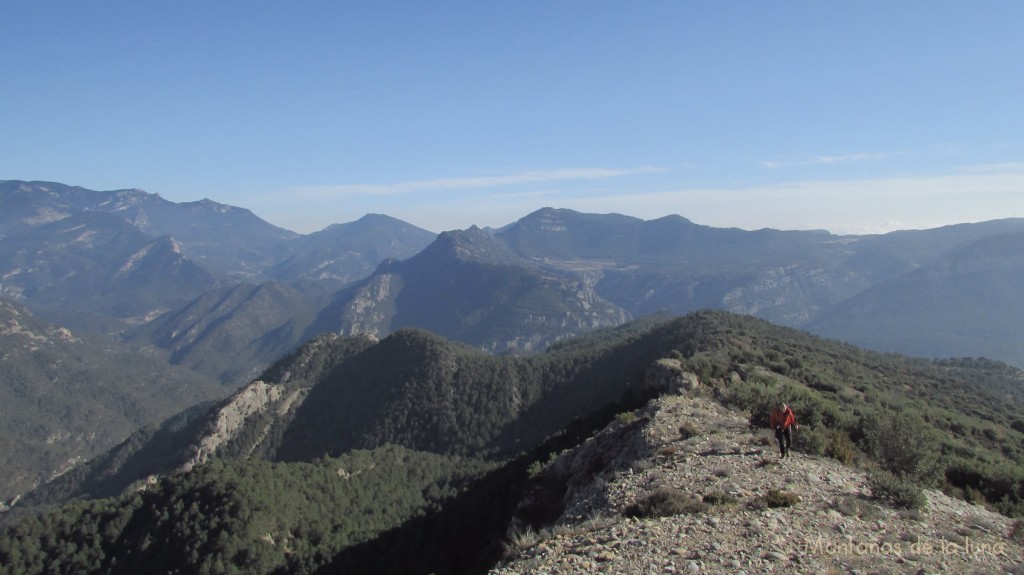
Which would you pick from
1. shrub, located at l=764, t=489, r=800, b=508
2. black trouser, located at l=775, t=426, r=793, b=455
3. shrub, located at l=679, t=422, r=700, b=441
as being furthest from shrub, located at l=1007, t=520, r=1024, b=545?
shrub, located at l=679, t=422, r=700, b=441

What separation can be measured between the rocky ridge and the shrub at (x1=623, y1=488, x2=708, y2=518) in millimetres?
106

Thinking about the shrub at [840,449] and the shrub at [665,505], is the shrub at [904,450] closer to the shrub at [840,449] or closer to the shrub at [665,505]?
the shrub at [840,449]

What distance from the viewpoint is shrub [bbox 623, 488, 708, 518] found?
1650cm

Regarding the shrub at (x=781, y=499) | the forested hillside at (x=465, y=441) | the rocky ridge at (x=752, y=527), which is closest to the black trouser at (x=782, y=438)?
the rocky ridge at (x=752, y=527)

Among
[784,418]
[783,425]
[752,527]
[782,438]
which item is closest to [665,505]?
[752,527]

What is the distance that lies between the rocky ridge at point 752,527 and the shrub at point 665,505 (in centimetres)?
11

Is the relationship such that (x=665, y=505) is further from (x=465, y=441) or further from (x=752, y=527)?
(x=465, y=441)

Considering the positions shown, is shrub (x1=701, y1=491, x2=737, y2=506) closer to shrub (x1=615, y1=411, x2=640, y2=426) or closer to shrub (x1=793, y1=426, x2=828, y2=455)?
shrub (x1=793, y1=426, x2=828, y2=455)

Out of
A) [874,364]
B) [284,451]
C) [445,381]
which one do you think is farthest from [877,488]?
[284,451]

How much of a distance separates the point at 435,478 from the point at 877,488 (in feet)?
260

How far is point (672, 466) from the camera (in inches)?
855

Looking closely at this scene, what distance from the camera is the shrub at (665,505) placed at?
54.1 ft

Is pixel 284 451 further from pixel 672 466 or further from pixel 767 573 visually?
pixel 767 573

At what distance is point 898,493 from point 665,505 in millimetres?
8134
